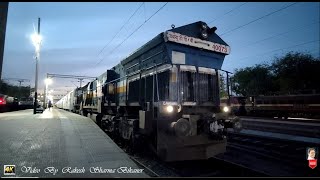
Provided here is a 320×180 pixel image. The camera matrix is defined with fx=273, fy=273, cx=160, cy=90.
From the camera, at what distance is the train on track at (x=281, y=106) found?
24453mm

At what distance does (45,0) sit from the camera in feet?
13.5

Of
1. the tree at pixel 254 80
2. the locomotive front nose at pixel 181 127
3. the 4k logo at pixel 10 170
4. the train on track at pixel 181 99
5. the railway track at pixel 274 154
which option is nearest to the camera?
the 4k logo at pixel 10 170

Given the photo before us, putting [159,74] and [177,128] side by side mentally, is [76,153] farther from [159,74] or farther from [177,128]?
[159,74]

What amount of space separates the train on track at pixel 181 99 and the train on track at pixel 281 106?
1357 centimetres

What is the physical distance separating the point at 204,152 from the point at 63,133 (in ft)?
18.1

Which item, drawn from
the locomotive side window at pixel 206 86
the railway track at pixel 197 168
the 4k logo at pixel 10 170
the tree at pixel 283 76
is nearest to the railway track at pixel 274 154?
the railway track at pixel 197 168

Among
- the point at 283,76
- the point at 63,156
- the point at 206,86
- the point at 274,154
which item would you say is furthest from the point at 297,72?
the point at 63,156

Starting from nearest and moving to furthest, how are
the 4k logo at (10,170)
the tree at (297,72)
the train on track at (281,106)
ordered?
the 4k logo at (10,170)
the train on track at (281,106)
the tree at (297,72)

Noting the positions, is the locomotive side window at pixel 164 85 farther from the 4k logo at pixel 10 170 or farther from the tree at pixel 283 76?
the tree at pixel 283 76

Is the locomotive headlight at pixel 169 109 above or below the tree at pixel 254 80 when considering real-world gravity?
below

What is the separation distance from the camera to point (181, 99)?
302 inches

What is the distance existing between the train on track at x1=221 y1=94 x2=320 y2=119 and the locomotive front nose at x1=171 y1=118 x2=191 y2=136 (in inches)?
607

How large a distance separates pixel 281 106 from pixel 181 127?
78.4 feet

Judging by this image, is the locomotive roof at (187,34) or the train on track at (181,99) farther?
the locomotive roof at (187,34)
